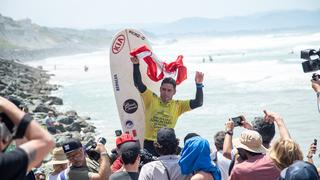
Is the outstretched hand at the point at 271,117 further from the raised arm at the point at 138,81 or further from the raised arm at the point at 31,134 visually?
the raised arm at the point at 31,134

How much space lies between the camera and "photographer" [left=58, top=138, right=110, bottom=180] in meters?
4.61

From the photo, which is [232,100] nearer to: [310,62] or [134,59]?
[134,59]

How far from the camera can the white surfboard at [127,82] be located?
7.88m

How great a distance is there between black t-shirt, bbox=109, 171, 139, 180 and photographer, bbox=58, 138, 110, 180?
0.27 m

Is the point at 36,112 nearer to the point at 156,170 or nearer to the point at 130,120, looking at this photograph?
the point at 130,120

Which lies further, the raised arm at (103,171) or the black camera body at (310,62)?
the black camera body at (310,62)

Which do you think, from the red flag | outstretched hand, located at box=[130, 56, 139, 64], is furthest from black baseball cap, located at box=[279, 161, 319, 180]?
the red flag

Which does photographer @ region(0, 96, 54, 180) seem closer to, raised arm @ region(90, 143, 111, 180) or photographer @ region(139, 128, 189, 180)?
photographer @ region(139, 128, 189, 180)

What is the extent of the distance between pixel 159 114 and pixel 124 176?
7.27 ft

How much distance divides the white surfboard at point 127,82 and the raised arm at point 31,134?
4.98m

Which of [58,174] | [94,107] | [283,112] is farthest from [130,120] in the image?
[94,107]

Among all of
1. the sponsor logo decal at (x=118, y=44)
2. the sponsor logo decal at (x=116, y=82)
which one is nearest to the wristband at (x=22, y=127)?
the sponsor logo decal at (x=116, y=82)

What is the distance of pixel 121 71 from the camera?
827 cm

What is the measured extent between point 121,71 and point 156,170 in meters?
4.03
